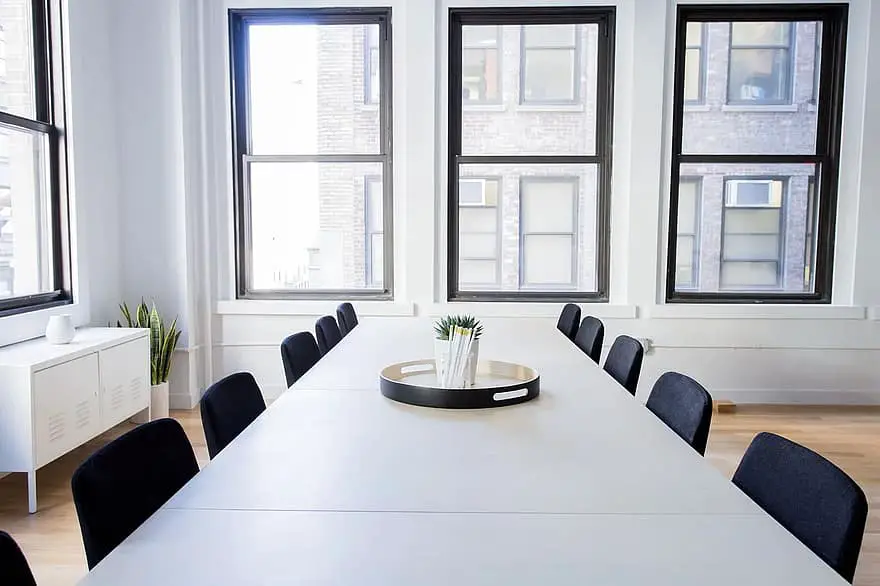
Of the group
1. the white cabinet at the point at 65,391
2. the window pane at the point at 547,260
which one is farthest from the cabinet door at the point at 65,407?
the window pane at the point at 547,260

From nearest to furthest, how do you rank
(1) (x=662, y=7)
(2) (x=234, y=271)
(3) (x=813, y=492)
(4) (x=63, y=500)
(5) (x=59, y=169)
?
(3) (x=813, y=492) < (4) (x=63, y=500) < (5) (x=59, y=169) < (1) (x=662, y=7) < (2) (x=234, y=271)

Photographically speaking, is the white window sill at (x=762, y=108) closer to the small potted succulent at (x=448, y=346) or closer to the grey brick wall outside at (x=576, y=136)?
Answer: the grey brick wall outside at (x=576, y=136)

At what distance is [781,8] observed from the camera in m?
4.80

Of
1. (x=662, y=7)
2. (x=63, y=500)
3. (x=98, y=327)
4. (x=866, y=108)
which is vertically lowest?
(x=63, y=500)

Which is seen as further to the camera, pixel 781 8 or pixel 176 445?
pixel 781 8

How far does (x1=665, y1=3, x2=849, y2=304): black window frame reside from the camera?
15.8ft

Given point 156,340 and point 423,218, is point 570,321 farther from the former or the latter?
point 156,340

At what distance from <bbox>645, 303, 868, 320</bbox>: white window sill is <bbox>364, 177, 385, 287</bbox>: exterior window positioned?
2019 mm

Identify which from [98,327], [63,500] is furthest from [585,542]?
[98,327]

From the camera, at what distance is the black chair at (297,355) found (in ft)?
8.68

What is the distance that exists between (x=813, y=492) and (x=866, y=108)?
177 inches

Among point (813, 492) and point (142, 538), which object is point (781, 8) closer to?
point (813, 492)

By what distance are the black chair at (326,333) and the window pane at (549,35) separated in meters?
2.70

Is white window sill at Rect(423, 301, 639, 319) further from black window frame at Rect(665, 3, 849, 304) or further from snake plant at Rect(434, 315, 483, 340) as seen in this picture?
snake plant at Rect(434, 315, 483, 340)
